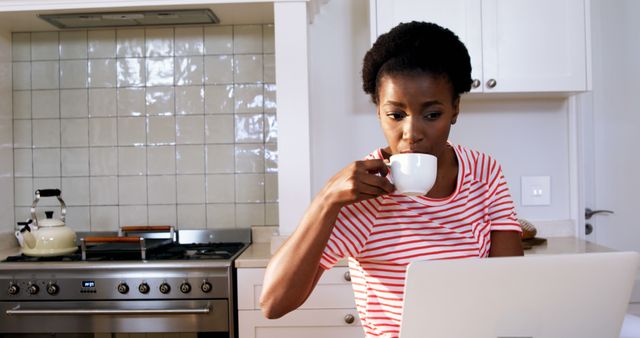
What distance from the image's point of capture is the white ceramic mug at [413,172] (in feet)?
2.67

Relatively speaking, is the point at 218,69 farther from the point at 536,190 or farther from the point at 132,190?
the point at 536,190

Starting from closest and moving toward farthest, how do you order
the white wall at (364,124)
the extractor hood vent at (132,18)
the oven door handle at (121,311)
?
the oven door handle at (121,311) < the extractor hood vent at (132,18) < the white wall at (364,124)

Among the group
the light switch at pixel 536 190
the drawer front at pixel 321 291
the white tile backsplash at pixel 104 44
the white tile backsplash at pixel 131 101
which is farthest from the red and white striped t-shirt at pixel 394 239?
the white tile backsplash at pixel 104 44

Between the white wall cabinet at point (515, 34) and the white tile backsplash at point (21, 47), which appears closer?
the white wall cabinet at point (515, 34)

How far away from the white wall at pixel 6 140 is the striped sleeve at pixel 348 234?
229 centimetres

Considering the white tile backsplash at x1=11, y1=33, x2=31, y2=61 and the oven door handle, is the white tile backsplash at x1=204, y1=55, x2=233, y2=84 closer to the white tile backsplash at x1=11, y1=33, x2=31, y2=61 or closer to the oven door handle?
the white tile backsplash at x1=11, y1=33, x2=31, y2=61

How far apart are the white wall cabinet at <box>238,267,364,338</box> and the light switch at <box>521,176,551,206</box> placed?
96 cm

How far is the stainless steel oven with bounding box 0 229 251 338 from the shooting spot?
2.14 m

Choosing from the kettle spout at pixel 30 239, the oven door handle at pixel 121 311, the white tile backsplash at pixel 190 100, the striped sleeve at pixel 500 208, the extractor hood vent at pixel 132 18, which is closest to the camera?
the striped sleeve at pixel 500 208

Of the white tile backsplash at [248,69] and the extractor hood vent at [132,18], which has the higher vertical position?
the extractor hood vent at [132,18]

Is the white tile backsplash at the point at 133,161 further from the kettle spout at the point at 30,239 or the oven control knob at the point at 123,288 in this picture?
the oven control knob at the point at 123,288

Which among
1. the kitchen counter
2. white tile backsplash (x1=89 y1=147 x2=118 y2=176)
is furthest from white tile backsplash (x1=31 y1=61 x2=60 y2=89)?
the kitchen counter

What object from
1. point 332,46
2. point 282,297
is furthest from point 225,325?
point 282,297

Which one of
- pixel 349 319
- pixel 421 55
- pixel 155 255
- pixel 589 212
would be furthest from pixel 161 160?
pixel 421 55
